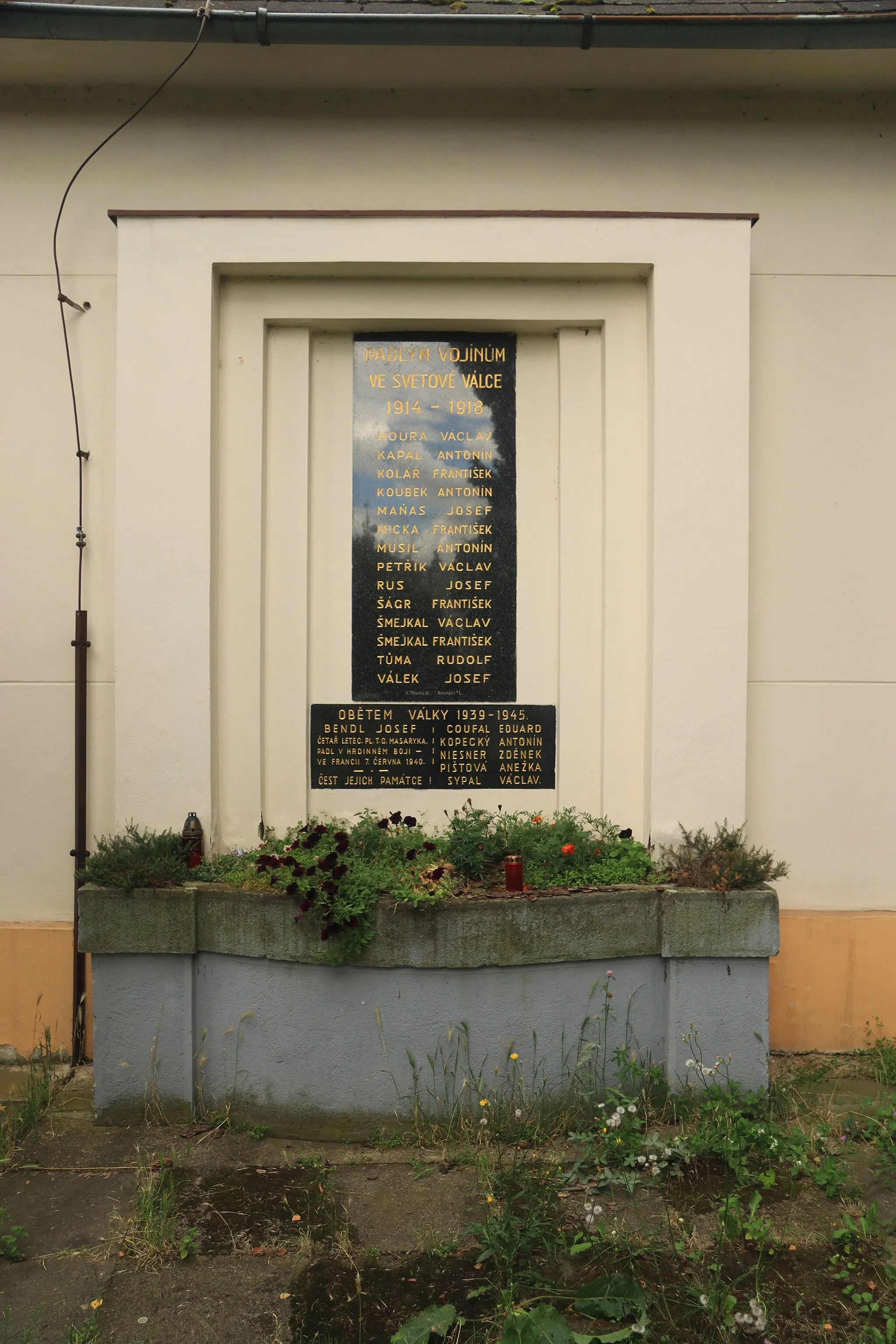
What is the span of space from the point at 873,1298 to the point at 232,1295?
2.25 metres

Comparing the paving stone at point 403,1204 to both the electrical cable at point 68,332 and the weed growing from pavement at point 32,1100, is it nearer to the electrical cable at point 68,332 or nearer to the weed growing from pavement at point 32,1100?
the weed growing from pavement at point 32,1100

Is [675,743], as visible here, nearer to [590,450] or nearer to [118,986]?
[590,450]

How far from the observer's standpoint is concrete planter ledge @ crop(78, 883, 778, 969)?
12.8 ft

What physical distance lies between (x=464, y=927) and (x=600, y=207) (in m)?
3.99

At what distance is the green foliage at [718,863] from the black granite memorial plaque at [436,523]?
1.24m

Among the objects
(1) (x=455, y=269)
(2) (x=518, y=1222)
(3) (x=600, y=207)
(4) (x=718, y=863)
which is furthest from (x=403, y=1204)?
(3) (x=600, y=207)

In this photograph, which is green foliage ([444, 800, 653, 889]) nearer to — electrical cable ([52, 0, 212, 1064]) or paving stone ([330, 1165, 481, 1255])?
paving stone ([330, 1165, 481, 1255])

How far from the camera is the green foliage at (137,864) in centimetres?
407

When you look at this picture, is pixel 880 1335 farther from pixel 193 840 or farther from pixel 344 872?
pixel 193 840

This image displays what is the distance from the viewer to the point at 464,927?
3.92 metres

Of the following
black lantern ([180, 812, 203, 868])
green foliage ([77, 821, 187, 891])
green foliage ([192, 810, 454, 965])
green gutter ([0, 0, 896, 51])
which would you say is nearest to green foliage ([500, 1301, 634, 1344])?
green foliage ([192, 810, 454, 965])

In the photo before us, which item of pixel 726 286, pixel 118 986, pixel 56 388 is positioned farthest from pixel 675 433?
pixel 118 986

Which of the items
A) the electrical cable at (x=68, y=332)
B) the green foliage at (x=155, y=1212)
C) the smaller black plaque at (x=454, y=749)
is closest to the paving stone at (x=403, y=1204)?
the green foliage at (x=155, y=1212)

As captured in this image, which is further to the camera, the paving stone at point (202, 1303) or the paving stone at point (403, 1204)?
the paving stone at point (403, 1204)
